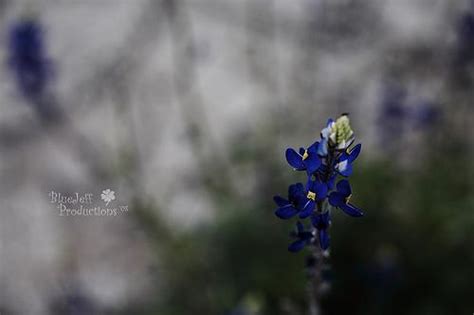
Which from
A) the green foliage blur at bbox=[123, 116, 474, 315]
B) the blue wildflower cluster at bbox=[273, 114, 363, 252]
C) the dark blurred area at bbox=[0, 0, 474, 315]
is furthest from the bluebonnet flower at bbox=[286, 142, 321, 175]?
the green foliage blur at bbox=[123, 116, 474, 315]

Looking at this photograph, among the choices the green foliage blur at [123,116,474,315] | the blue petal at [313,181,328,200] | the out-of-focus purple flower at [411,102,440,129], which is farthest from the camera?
the out-of-focus purple flower at [411,102,440,129]

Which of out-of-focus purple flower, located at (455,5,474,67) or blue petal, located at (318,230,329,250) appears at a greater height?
out-of-focus purple flower, located at (455,5,474,67)

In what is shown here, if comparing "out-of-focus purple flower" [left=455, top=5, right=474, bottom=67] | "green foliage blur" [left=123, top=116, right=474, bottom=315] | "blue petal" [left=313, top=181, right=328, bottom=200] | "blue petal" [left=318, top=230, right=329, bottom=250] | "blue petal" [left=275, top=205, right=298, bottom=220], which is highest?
"out-of-focus purple flower" [left=455, top=5, right=474, bottom=67]

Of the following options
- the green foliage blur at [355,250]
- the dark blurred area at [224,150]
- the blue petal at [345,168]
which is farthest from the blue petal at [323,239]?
the green foliage blur at [355,250]

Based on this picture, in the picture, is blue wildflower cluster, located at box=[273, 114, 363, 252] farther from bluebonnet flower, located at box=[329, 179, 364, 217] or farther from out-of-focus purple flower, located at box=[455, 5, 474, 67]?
out-of-focus purple flower, located at box=[455, 5, 474, 67]

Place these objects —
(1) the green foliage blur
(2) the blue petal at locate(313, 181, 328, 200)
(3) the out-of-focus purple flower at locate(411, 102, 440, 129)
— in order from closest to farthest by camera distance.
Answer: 1. (2) the blue petal at locate(313, 181, 328, 200)
2. (1) the green foliage blur
3. (3) the out-of-focus purple flower at locate(411, 102, 440, 129)

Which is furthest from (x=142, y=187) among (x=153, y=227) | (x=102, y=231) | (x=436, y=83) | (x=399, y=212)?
(x=436, y=83)

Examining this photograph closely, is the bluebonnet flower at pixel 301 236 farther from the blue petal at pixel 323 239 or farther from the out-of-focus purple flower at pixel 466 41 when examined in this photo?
the out-of-focus purple flower at pixel 466 41

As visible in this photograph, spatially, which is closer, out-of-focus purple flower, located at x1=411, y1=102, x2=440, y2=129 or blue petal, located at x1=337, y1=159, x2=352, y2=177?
blue petal, located at x1=337, y1=159, x2=352, y2=177
